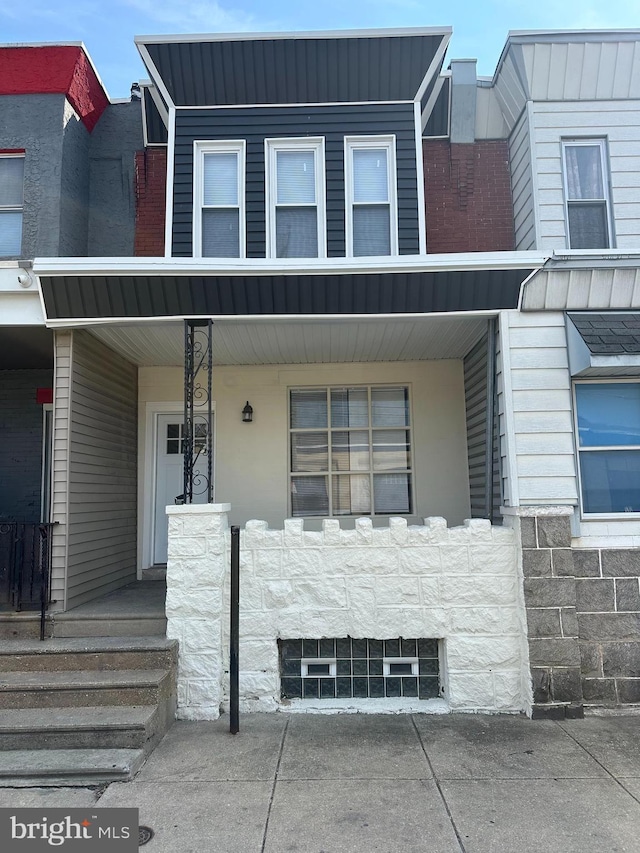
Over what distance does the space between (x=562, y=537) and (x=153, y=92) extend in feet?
21.6

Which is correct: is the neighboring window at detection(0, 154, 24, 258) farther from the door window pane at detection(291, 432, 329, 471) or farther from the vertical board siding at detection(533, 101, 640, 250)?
the vertical board siding at detection(533, 101, 640, 250)

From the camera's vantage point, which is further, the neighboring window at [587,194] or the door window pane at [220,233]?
the door window pane at [220,233]

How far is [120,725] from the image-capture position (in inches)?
165

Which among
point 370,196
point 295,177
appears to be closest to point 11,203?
point 295,177

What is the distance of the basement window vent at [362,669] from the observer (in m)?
5.34

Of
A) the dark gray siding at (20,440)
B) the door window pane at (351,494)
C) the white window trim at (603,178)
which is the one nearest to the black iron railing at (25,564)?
the dark gray siding at (20,440)

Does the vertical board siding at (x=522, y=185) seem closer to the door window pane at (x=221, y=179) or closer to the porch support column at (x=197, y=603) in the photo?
the door window pane at (x=221, y=179)

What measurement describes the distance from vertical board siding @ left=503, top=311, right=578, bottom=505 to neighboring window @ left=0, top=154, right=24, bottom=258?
550cm

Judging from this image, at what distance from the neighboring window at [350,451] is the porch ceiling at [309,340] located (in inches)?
20.2

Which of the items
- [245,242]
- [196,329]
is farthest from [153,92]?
[196,329]

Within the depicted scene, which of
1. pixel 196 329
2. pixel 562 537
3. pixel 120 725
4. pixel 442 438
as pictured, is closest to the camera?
pixel 120 725

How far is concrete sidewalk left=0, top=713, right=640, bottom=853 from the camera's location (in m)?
3.24

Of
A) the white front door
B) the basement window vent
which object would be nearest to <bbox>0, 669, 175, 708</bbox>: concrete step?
the basement window vent

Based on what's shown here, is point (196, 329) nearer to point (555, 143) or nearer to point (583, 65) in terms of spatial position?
point (555, 143)
